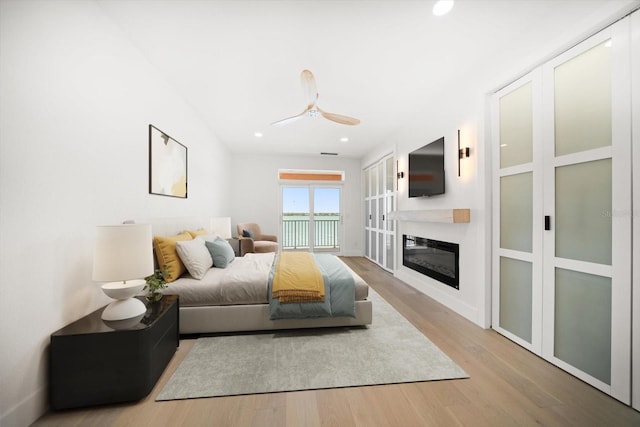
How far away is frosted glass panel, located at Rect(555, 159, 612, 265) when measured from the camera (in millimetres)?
1610

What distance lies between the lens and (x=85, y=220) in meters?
1.74

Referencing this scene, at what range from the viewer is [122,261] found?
5.08ft

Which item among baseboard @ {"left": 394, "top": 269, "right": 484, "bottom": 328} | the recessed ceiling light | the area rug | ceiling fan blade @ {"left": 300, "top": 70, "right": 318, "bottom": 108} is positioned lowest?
the area rug

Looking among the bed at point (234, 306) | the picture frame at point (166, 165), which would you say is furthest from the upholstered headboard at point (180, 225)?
the picture frame at point (166, 165)

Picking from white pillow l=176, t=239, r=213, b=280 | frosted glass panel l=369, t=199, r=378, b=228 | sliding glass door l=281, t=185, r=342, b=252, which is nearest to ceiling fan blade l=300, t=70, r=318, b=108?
white pillow l=176, t=239, r=213, b=280

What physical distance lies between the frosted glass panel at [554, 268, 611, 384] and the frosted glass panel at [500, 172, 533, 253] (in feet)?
1.22

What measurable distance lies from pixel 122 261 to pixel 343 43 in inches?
92.3

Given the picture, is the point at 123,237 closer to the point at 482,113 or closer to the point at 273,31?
the point at 273,31

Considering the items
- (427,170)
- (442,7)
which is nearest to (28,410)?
(442,7)

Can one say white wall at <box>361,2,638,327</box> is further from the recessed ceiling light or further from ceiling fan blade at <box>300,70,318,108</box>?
ceiling fan blade at <box>300,70,318,108</box>

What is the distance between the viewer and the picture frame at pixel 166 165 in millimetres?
2582

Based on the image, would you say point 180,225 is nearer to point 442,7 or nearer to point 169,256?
point 169,256

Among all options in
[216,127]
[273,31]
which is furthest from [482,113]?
[216,127]

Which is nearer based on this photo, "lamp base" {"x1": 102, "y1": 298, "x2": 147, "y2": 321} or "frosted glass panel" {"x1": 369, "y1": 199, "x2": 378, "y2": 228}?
"lamp base" {"x1": 102, "y1": 298, "x2": 147, "y2": 321}
